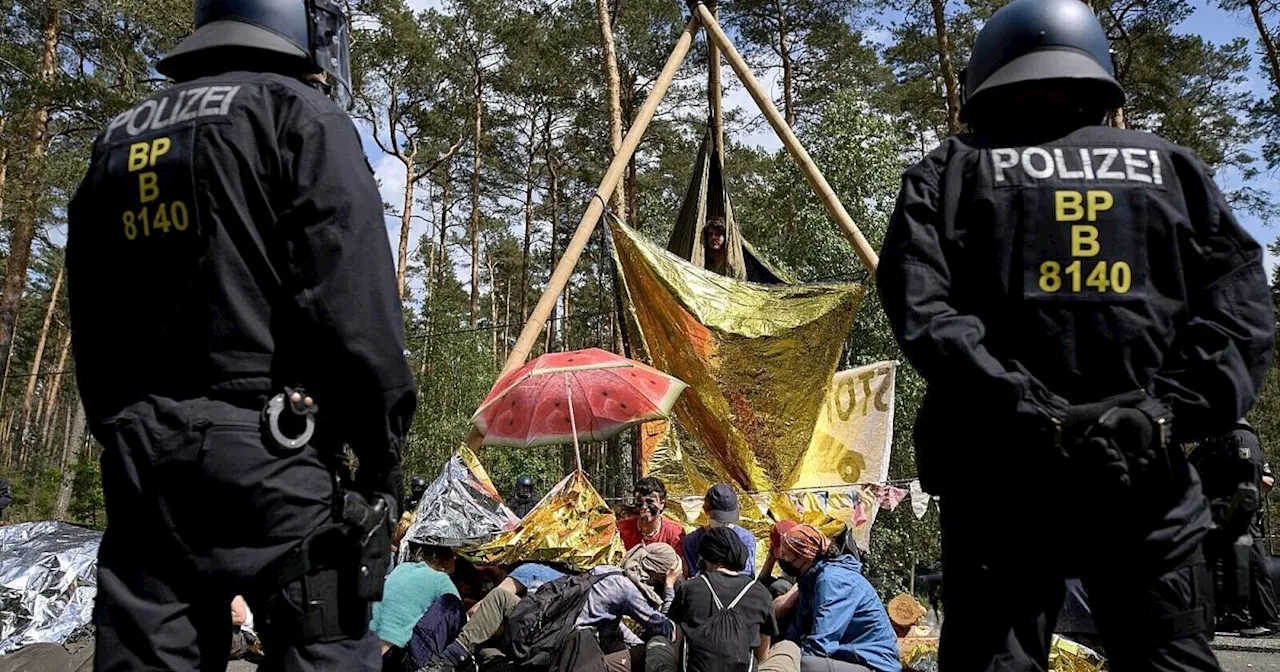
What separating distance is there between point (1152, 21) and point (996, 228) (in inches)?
805

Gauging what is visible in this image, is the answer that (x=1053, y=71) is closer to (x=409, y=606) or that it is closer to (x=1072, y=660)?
(x=1072, y=660)

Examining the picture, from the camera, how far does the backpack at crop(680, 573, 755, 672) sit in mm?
5668

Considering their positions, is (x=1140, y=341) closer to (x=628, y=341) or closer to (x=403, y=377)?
(x=403, y=377)

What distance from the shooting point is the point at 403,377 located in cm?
234

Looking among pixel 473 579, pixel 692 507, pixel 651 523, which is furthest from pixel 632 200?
pixel 473 579

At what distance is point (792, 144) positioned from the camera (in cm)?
1051

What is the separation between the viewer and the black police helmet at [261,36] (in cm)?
262

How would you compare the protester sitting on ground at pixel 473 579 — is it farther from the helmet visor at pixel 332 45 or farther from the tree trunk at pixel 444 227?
the tree trunk at pixel 444 227

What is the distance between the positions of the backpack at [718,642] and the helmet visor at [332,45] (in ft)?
12.3

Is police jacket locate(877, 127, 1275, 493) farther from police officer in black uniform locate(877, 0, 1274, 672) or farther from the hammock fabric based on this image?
the hammock fabric

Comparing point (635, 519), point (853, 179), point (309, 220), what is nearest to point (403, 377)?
point (309, 220)

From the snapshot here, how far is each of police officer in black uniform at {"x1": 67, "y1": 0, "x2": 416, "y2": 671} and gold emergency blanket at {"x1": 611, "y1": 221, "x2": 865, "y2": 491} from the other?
7.44 meters

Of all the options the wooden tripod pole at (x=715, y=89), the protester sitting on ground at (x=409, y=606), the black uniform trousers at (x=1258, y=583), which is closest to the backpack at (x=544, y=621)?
the protester sitting on ground at (x=409, y=606)

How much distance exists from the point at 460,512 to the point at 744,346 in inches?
122
